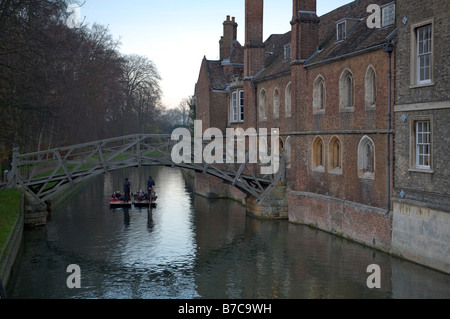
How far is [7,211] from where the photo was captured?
18438mm

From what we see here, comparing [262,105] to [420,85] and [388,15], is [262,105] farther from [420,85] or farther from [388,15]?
[420,85]

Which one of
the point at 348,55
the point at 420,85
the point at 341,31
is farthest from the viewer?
the point at 341,31

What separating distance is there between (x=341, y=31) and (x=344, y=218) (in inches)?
314

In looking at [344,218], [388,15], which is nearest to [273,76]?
[388,15]

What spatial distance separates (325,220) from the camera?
21.1 meters

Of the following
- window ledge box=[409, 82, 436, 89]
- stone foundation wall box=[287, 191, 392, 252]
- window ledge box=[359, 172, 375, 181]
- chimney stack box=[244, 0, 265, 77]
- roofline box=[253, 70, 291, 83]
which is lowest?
stone foundation wall box=[287, 191, 392, 252]

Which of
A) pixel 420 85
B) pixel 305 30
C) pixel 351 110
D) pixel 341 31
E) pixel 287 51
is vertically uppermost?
pixel 305 30

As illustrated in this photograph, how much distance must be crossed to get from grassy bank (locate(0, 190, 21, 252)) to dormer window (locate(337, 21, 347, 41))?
14.6 m

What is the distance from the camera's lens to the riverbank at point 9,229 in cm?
1378

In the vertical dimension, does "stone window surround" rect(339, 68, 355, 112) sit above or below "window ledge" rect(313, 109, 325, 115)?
above

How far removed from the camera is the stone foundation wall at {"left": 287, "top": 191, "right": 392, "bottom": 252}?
17.3 metres

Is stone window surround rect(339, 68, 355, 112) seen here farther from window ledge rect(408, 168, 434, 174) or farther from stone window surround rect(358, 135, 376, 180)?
window ledge rect(408, 168, 434, 174)

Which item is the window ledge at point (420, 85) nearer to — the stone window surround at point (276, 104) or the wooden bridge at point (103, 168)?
the wooden bridge at point (103, 168)

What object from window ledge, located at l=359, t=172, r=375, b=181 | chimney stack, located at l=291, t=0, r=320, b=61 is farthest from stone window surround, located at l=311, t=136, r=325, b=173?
chimney stack, located at l=291, t=0, r=320, b=61
